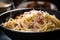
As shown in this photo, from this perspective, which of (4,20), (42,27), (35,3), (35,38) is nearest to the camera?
(35,38)

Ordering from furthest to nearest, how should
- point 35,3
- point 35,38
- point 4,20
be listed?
point 35,3 < point 4,20 < point 35,38

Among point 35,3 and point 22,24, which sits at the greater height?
point 22,24

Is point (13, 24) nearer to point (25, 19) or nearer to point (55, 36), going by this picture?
point (25, 19)

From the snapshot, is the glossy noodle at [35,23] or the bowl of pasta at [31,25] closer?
the bowl of pasta at [31,25]

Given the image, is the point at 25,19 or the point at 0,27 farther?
the point at 25,19

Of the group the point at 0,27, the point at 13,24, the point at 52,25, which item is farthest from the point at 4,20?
the point at 52,25

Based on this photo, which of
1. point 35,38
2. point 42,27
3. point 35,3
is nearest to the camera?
point 35,38

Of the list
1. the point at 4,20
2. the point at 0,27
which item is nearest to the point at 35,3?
the point at 4,20

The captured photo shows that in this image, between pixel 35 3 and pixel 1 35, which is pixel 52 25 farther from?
pixel 35 3

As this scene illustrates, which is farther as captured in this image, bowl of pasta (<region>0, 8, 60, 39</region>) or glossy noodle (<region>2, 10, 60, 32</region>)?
glossy noodle (<region>2, 10, 60, 32</region>)
